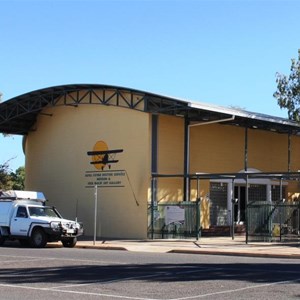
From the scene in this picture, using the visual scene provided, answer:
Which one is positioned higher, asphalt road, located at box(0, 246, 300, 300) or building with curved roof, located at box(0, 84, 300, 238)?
building with curved roof, located at box(0, 84, 300, 238)

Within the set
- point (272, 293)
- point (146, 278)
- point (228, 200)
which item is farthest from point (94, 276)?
point (228, 200)

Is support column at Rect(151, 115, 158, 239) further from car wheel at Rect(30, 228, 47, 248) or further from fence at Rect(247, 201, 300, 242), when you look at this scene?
car wheel at Rect(30, 228, 47, 248)

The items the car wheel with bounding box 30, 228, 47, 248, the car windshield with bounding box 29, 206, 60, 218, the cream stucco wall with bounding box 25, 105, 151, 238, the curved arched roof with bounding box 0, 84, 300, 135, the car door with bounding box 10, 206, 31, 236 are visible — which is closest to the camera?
the car wheel with bounding box 30, 228, 47, 248

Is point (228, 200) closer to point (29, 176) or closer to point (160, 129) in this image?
point (160, 129)

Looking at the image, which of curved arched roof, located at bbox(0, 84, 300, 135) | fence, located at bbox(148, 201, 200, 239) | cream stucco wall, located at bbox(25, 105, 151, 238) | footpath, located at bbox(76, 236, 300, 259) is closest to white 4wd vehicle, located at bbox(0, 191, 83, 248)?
footpath, located at bbox(76, 236, 300, 259)

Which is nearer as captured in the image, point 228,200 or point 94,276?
point 94,276

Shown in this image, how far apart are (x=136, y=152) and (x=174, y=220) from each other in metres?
3.99

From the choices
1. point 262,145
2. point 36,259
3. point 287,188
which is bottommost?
point 36,259

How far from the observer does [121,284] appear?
39.4ft

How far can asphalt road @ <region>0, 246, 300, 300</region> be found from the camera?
1070 centimetres

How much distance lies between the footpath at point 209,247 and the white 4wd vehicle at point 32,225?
38.4 inches

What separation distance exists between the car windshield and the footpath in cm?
170

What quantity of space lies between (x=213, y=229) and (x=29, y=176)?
38.1 feet

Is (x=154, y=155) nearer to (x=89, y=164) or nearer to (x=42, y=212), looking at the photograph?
(x=89, y=164)
